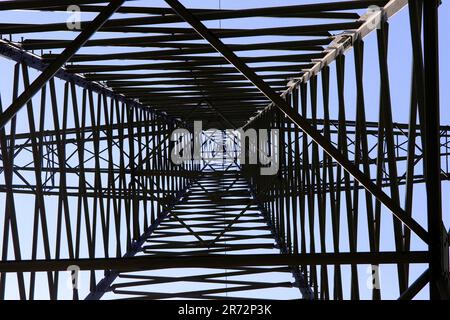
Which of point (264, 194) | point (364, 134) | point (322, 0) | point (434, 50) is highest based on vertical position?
point (322, 0)

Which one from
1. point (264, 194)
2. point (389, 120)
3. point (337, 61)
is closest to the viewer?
point (389, 120)

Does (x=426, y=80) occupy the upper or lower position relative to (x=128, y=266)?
upper

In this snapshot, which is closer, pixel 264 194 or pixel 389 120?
pixel 389 120

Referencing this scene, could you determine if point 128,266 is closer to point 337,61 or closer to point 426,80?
point 426,80

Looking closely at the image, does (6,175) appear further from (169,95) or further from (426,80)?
(169,95)

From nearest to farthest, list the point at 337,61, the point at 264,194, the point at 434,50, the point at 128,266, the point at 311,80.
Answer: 1. the point at 434,50
2. the point at 128,266
3. the point at 337,61
4. the point at 311,80
5. the point at 264,194

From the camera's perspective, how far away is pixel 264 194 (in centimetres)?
2661

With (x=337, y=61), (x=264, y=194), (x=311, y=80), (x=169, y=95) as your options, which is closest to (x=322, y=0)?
(x=337, y=61)

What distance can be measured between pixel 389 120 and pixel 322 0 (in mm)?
3371

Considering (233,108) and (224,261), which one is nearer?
(224,261)
